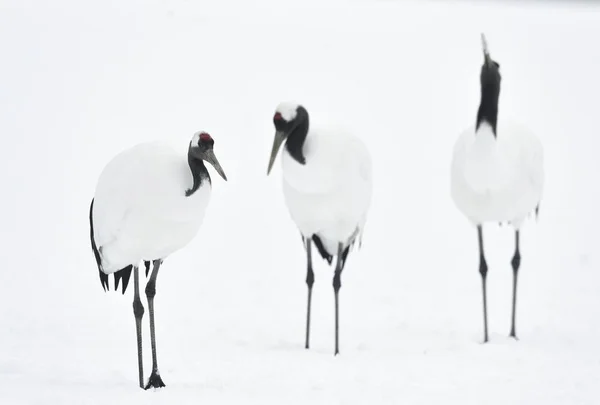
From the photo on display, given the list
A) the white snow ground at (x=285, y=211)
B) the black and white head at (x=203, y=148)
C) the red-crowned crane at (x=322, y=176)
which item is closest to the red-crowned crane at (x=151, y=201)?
the black and white head at (x=203, y=148)

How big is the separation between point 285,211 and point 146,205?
5980mm

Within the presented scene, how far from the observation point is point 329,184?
21.4 feet

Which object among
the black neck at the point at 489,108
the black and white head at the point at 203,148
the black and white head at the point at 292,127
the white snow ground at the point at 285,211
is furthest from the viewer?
the black neck at the point at 489,108

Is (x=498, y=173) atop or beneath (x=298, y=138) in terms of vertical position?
beneath

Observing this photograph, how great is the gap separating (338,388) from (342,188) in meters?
1.64

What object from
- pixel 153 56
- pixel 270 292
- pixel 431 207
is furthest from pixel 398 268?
pixel 153 56

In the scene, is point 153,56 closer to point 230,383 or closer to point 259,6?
point 259,6

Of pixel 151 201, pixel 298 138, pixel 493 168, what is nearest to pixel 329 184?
pixel 298 138

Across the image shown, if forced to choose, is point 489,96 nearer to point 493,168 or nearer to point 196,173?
point 493,168

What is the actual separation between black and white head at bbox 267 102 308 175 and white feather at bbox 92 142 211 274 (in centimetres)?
110

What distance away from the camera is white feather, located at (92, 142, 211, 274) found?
5242mm

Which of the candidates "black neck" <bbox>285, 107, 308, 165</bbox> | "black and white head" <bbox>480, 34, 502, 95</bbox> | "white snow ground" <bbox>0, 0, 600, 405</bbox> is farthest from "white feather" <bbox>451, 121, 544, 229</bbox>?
"black neck" <bbox>285, 107, 308, 165</bbox>

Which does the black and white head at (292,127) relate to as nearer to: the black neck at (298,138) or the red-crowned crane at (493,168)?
the black neck at (298,138)

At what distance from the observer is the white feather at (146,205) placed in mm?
5242
